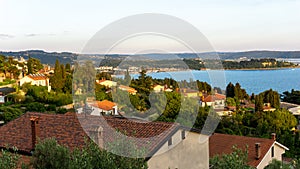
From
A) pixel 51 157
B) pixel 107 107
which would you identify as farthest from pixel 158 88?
pixel 51 157

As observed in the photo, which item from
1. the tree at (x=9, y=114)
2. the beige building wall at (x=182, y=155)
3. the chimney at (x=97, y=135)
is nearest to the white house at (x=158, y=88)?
the beige building wall at (x=182, y=155)

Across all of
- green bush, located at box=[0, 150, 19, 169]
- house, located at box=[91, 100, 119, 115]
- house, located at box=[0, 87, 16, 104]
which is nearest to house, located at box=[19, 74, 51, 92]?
house, located at box=[0, 87, 16, 104]

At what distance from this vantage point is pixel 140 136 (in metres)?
8.41

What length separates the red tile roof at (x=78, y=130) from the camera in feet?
27.5

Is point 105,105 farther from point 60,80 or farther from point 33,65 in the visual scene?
point 33,65

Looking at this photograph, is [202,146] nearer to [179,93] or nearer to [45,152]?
[179,93]

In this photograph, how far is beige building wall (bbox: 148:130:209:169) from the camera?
28.0ft

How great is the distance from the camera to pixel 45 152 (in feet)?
17.3

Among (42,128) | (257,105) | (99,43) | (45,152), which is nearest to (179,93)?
(99,43)

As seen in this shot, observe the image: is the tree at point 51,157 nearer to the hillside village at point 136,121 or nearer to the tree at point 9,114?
the hillside village at point 136,121

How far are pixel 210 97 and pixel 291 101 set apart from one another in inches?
2062

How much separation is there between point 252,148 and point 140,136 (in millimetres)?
7902

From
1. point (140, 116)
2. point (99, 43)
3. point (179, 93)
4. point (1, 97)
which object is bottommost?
point (1, 97)

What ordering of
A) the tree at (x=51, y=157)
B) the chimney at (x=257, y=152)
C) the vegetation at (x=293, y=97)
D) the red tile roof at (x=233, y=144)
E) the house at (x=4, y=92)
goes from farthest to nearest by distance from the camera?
the vegetation at (x=293, y=97), the house at (x=4, y=92), the red tile roof at (x=233, y=144), the chimney at (x=257, y=152), the tree at (x=51, y=157)
